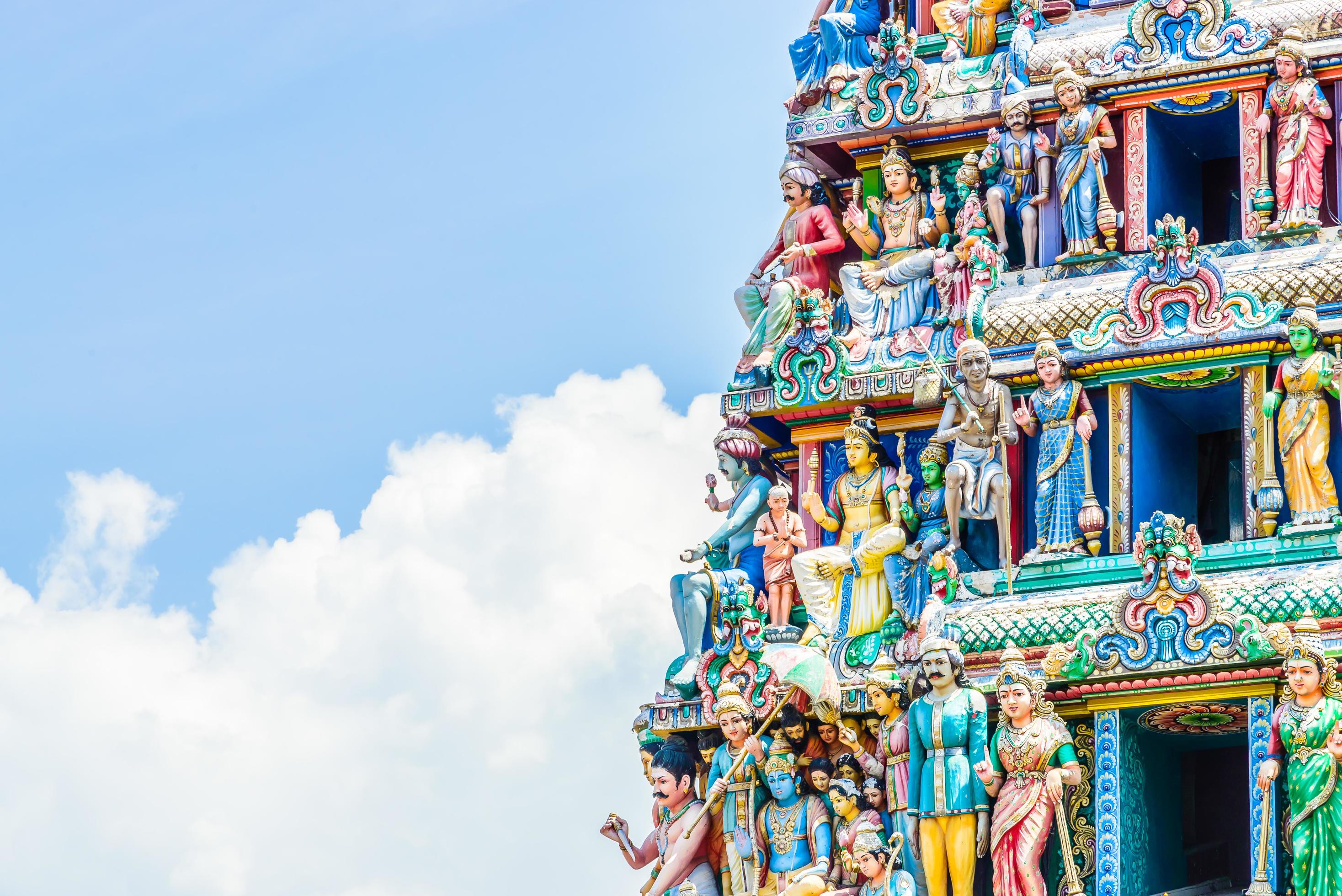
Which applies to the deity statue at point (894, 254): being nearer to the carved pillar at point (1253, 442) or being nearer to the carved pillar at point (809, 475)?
the carved pillar at point (809, 475)

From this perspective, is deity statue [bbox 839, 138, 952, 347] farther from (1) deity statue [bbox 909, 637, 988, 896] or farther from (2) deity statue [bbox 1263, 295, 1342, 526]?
(1) deity statue [bbox 909, 637, 988, 896]

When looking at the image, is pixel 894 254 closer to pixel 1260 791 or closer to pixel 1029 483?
pixel 1029 483

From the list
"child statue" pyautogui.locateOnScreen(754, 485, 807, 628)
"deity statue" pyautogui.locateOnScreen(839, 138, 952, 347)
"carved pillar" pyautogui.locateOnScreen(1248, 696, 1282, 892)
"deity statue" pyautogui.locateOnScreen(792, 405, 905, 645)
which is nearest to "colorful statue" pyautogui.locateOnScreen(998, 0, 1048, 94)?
"deity statue" pyautogui.locateOnScreen(839, 138, 952, 347)

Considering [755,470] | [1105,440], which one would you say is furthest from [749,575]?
[1105,440]

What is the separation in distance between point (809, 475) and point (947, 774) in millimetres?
4144

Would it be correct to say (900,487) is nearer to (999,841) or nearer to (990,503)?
(990,503)

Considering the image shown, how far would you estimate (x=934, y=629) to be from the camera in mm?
31547

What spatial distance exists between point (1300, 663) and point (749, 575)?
6.03 m

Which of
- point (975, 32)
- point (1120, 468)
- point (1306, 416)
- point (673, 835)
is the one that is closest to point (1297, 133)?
point (1306, 416)

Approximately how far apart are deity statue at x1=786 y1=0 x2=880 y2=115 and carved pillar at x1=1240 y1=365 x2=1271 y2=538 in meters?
5.31

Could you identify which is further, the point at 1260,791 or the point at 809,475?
the point at 809,475

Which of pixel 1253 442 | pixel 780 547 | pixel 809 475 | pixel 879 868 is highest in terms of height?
pixel 809 475

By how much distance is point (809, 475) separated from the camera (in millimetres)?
34000

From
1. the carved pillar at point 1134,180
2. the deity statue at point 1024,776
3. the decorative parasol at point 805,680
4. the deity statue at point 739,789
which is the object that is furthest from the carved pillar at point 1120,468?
the deity statue at point 739,789
